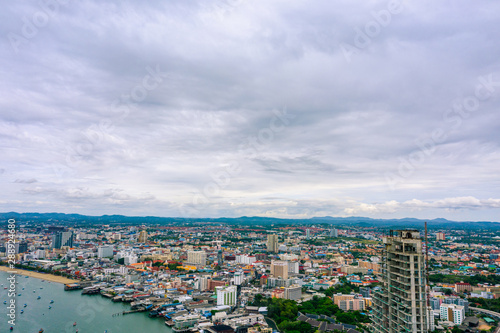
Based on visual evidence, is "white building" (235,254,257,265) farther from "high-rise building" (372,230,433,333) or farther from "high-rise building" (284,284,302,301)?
"high-rise building" (372,230,433,333)

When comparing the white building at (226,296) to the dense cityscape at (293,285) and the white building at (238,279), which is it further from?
the white building at (238,279)

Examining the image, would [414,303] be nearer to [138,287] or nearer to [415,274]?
[415,274]

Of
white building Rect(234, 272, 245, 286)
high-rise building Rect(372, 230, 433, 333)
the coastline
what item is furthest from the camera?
the coastline

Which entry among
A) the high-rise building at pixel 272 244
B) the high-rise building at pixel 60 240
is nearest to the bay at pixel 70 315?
the high-rise building at pixel 60 240

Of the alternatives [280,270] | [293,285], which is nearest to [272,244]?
[280,270]

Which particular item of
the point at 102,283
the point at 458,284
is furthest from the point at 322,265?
the point at 102,283

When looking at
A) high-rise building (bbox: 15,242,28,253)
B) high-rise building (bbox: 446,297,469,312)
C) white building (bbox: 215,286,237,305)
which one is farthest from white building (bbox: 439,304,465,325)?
high-rise building (bbox: 15,242,28,253)

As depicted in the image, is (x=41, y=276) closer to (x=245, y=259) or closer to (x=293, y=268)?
(x=245, y=259)
